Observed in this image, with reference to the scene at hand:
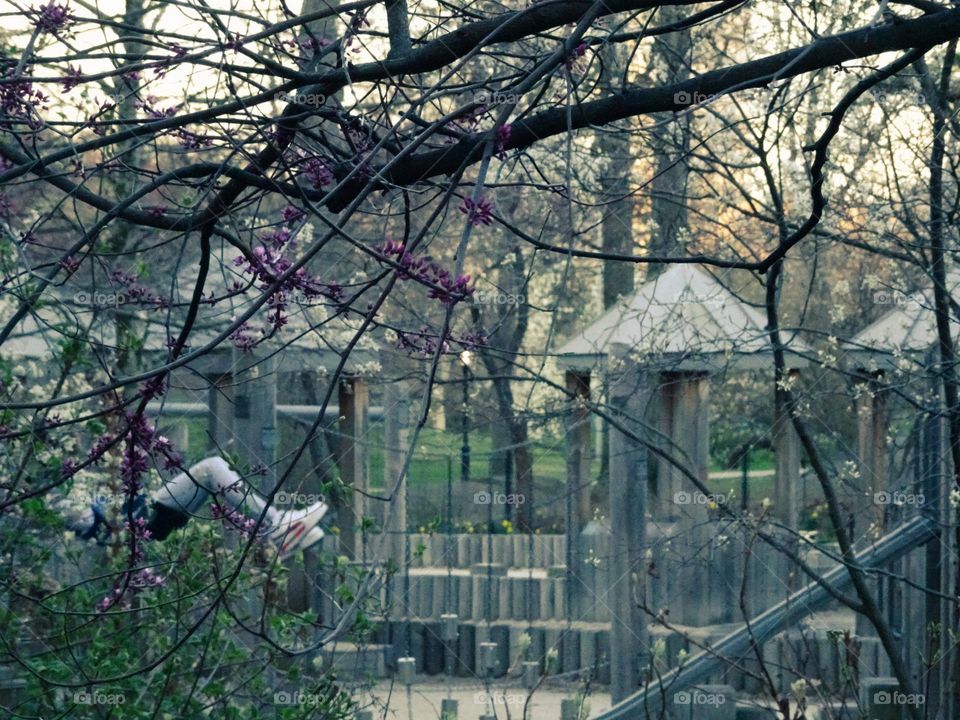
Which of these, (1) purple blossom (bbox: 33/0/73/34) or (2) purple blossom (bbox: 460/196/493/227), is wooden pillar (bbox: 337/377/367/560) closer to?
(1) purple blossom (bbox: 33/0/73/34)

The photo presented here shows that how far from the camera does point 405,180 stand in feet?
8.91

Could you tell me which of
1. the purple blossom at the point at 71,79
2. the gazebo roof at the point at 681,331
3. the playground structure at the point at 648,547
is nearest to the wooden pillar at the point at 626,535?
the playground structure at the point at 648,547

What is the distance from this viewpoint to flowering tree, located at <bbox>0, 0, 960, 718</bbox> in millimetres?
2316

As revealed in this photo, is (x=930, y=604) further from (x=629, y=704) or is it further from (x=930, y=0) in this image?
(x=930, y=0)

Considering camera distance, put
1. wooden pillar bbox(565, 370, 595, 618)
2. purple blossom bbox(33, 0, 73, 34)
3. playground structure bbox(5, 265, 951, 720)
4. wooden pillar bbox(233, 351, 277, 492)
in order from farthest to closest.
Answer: wooden pillar bbox(565, 370, 595, 618) < wooden pillar bbox(233, 351, 277, 492) < playground structure bbox(5, 265, 951, 720) < purple blossom bbox(33, 0, 73, 34)

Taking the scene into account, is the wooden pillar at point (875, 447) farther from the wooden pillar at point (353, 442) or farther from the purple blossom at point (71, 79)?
the purple blossom at point (71, 79)

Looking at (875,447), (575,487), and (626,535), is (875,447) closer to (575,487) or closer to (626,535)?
(575,487)

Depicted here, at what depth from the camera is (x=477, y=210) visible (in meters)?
1.82

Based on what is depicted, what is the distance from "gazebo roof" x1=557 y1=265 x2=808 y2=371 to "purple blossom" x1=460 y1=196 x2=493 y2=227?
369 cm

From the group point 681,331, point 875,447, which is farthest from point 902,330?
point 681,331

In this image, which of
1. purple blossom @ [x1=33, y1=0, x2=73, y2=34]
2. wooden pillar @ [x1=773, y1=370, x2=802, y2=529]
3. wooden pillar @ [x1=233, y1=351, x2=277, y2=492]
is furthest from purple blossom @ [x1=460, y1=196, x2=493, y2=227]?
wooden pillar @ [x1=773, y1=370, x2=802, y2=529]

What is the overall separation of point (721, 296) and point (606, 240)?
229 inches

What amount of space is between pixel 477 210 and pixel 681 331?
14.9 feet

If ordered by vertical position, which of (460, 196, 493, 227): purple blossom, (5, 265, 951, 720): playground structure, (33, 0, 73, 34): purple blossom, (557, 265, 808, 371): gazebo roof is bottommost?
(5, 265, 951, 720): playground structure
